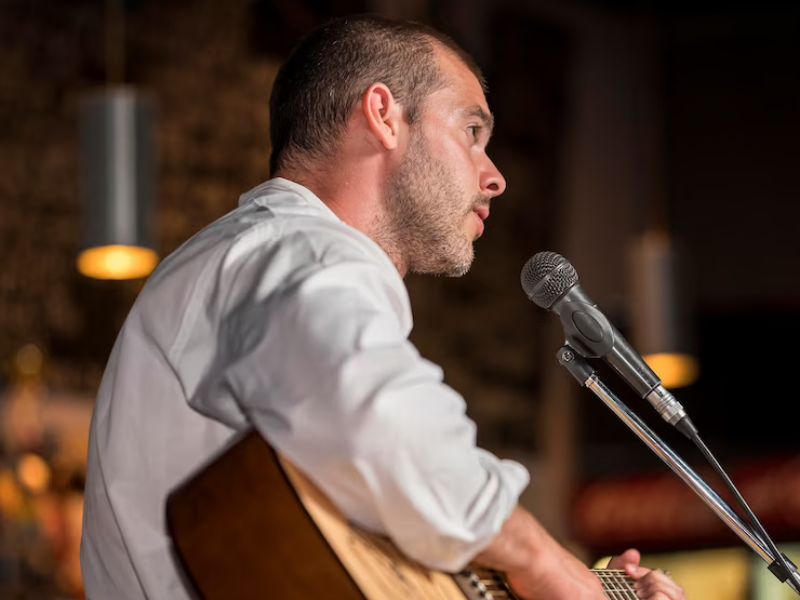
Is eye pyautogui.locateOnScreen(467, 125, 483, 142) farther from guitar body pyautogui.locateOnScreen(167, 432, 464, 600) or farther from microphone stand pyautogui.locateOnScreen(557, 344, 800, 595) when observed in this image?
guitar body pyautogui.locateOnScreen(167, 432, 464, 600)

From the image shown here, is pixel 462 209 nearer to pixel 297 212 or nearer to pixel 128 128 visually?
pixel 297 212

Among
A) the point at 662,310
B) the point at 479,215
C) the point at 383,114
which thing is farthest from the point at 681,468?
the point at 662,310

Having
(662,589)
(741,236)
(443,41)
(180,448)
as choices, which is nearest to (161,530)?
(180,448)

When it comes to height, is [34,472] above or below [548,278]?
below

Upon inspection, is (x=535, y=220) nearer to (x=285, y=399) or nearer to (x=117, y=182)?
(x=117, y=182)

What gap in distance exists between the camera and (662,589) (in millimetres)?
1812

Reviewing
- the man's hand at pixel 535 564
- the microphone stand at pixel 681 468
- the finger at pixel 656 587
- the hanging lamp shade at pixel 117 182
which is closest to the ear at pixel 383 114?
the microphone stand at pixel 681 468

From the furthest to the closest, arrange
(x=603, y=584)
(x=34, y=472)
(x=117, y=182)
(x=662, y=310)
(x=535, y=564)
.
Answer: (x=662, y=310), (x=34, y=472), (x=117, y=182), (x=603, y=584), (x=535, y=564)

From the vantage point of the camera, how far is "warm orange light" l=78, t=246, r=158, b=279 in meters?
4.46

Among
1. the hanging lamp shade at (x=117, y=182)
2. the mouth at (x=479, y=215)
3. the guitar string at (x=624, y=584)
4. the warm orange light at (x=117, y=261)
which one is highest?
the mouth at (x=479, y=215)

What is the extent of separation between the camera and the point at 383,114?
6.03 feet

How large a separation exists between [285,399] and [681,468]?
1.99ft

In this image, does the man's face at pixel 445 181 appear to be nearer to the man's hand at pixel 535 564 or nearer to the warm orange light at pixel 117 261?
the man's hand at pixel 535 564

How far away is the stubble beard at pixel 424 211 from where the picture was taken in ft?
6.00
